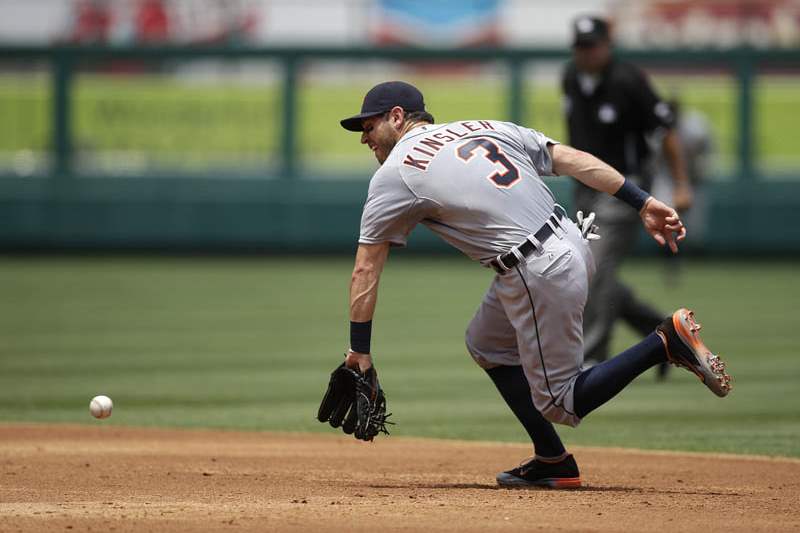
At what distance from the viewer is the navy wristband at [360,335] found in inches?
218

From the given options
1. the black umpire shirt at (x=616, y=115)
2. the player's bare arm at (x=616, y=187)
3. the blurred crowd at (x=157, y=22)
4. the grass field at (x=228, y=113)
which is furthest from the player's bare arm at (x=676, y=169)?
the blurred crowd at (x=157, y=22)

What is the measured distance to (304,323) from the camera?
13.3 metres

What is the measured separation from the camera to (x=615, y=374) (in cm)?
556

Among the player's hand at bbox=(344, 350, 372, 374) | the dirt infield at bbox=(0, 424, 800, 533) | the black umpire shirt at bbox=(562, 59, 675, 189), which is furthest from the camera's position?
the black umpire shirt at bbox=(562, 59, 675, 189)

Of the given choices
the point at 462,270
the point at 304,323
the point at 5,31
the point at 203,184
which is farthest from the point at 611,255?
the point at 5,31

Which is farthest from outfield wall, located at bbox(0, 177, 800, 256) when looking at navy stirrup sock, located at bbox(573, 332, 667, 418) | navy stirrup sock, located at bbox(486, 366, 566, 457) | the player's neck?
navy stirrup sock, located at bbox(573, 332, 667, 418)

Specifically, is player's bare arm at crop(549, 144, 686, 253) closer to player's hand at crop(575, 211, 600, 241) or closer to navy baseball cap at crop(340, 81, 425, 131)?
player's hand at crop(575, 211, 600, 241)

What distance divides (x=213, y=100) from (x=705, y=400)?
614 inches

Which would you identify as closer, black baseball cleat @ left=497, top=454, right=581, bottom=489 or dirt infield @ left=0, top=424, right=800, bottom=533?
dirt infield @ left=0, top=424, right=800, bottom=533

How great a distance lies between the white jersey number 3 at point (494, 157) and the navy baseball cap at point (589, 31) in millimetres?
3772

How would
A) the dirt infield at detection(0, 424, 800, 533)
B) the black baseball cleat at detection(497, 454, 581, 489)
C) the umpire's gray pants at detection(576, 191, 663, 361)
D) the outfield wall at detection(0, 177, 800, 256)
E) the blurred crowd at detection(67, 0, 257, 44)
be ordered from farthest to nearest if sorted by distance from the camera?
the blurred crowd at detection(67, 0, 257, 44), the outfield wall at detection(0, 177, 800, 256), the umpire's gray pants at detection(576, 191, 663, 361), the black baseball cleat at detection(497, 454, 581, 489), the dirt infield at detection(0, 424, 800, 533)

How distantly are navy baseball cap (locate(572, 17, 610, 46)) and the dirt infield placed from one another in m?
3.14

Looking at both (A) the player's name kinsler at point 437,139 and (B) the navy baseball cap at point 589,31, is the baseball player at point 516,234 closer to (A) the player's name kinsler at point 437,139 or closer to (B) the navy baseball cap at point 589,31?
(A) the player's name kinsler at point 437,139

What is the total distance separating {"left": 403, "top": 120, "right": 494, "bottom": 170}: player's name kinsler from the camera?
5.52 meters
